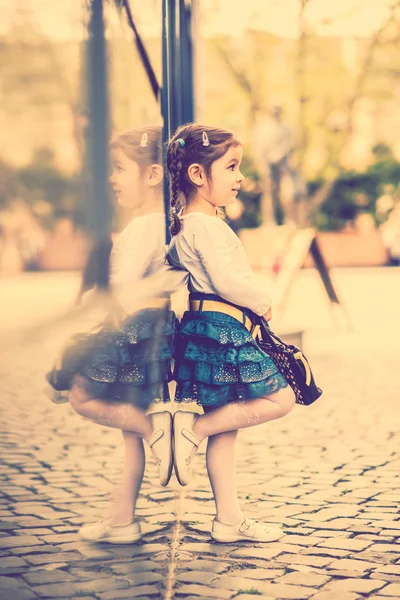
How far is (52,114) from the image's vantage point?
179 cm

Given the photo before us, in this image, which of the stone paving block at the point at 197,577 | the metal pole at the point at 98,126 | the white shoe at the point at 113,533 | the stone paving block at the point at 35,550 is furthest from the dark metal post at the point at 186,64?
the metal pole at the point at 98,126

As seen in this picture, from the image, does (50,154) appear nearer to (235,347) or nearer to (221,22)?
(235,347)

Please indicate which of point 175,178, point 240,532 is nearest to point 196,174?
point 175,178

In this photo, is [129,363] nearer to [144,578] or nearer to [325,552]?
[144,578]

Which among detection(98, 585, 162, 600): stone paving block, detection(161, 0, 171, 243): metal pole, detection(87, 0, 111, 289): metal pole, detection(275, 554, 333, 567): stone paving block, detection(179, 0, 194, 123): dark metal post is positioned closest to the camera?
detection(87, 0, 111, 289): metal pole

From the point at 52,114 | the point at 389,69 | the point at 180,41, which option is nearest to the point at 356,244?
the point at 389,69

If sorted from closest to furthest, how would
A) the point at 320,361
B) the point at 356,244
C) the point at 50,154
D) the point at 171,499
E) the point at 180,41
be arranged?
the point at 50,154 < the point at 171,499 < the point at 180,41 < the point at 320,361 < the point at 356,244

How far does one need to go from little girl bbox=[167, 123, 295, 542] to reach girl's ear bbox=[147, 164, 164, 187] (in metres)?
0.05

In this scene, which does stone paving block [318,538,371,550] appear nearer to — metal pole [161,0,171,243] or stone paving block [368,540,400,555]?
stone paving block [368,540,400,555]

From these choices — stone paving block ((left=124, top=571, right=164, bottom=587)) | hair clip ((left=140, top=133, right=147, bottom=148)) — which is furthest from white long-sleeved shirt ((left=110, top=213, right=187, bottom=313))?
stone paving block ((left=124, top=571, right=164, bottom=587))

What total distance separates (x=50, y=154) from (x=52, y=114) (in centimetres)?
7

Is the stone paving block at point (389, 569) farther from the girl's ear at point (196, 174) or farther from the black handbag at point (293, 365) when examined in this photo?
the girl's ear at point (196, 174)

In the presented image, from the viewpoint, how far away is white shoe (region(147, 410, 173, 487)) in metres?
3.57

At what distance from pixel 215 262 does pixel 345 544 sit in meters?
1.06
